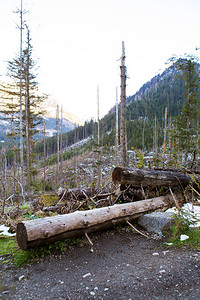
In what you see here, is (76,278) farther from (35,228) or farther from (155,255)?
(155,255)

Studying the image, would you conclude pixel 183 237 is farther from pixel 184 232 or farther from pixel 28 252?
pixel 28 252

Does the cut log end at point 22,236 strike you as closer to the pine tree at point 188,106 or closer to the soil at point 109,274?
the soil at point 109,274

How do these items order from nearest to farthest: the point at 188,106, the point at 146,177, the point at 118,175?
the point at 118,175 < the point at 146,177 < the point at 188,106

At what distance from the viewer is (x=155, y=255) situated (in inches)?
110

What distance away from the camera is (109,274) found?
2.41 metres

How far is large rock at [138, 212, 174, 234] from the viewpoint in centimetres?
357

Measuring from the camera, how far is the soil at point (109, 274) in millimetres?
2008

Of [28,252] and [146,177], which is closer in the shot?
[28,252]

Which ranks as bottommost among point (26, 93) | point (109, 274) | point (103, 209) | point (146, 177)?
point (109, 274)

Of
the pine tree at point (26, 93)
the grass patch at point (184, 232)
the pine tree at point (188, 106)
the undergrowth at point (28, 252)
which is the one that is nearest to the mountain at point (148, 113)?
the pine tree at point (26, 93)

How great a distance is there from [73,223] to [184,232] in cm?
201

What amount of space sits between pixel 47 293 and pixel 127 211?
2125 millimetres

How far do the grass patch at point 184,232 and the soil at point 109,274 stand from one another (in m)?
0.20

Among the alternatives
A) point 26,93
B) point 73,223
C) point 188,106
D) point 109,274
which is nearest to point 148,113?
point 188,106
